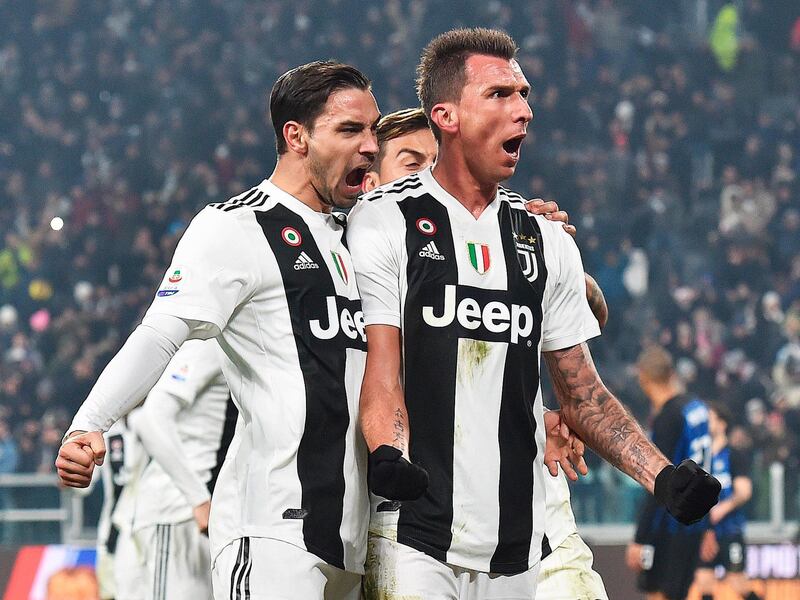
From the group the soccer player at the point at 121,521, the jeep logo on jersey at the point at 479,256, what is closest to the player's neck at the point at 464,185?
the jeep logo on jersey at the point at 479,256

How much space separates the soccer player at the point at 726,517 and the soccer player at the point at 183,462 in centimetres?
355

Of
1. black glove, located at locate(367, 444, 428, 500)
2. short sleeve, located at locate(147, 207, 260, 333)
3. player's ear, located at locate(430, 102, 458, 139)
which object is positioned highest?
player's ear, located at locate(430, 102, 458, 139)

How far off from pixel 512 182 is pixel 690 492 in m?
11.5

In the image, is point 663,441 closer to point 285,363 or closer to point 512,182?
point 285,363

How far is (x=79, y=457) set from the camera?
Answer: 2.52 m

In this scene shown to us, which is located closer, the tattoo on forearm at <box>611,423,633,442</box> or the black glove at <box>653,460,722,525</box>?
the black glove at <box>653,460,722,525</box>

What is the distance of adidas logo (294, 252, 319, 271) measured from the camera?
2977 mm

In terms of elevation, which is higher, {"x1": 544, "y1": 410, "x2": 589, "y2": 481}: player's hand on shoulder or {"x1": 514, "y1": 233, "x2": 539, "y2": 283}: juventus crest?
{"x1": 514, "y1": 233, "x2": 539, "y2": 283}: juventus crest

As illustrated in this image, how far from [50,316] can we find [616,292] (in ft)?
18.9

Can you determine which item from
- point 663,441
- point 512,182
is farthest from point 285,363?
point 512,182

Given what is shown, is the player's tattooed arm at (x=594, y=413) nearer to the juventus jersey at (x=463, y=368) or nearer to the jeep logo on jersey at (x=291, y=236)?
the juventus jersey at (x=463, y=368)

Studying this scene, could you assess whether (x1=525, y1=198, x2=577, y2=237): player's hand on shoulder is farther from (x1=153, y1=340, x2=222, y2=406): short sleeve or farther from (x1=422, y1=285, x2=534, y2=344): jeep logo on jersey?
(x1=153, y1=340, x2=222, y2=406): short sleeve

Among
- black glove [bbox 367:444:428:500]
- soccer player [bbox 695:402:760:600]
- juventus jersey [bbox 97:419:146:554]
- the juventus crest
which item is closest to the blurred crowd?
soccer player [bbox 695:402:760:600]

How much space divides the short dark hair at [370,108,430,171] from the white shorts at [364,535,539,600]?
1548 mm
